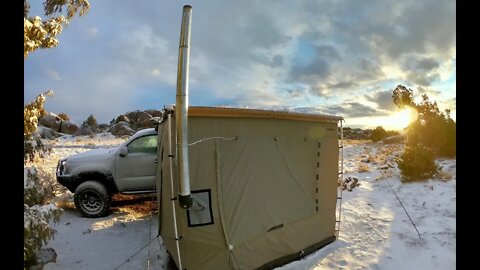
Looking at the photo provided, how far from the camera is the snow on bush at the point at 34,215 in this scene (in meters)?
4.65

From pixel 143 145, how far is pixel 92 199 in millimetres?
2093

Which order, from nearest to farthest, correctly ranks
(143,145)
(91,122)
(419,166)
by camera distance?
1. (143,145)
2. (419,166)
3. (91,122)

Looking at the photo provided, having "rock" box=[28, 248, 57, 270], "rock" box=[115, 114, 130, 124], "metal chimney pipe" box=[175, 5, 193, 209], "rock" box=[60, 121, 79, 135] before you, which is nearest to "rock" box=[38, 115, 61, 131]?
"rock" box=[60, 121, 79, 135]

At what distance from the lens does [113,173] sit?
8.97 m

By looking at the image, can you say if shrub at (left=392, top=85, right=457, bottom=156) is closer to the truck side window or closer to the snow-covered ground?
the snow-covered ground

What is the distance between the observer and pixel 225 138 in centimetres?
561

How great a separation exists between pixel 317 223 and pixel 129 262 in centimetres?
422

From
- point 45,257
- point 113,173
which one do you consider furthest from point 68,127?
point 45,257

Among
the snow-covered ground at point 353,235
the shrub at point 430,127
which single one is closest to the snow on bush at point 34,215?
the snow-covered ground at point 353,235

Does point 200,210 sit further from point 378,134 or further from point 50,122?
point 50,122

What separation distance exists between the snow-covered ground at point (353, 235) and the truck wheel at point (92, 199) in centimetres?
25

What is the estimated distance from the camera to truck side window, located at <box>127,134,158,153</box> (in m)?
9.09
